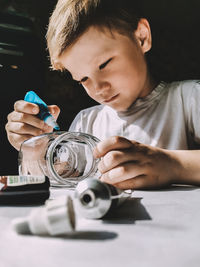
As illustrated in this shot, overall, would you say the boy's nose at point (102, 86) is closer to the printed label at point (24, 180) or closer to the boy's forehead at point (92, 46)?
the boy's forehead at point (92, 46)

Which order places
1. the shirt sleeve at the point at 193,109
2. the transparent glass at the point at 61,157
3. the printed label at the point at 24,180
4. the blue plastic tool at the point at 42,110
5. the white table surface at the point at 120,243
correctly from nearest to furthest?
1. the white table surface at the point at 120,243
2. the printed label at the point at 24,180
3. the transparent glass at the point at 61,157
4. the blue plastic tool at the point at 42,110
5. the shirt sleeve at the point at 193,109

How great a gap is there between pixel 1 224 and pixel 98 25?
1.80 feet

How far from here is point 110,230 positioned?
242 millimetres

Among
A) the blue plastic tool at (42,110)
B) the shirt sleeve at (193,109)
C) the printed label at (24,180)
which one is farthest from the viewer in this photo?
the shirt sleeve at (193,109)

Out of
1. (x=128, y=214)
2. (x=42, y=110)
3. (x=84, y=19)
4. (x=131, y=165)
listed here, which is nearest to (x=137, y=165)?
(x=131, y=165)

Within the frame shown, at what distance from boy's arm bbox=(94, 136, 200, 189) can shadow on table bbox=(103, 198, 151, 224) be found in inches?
2.8

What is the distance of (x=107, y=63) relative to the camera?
67 centimetres

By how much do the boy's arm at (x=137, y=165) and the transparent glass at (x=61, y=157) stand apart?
82 mm

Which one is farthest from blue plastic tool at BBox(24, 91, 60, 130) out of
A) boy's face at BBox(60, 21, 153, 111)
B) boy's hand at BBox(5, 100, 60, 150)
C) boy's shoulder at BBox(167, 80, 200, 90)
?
boy's shoulder at BBox(167, 80, 200, 90)

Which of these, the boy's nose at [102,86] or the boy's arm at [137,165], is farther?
the boy's nose at [102,86]

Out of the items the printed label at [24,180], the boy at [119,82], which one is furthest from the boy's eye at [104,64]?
the printed label at [24,180]

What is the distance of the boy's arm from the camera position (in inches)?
16.1

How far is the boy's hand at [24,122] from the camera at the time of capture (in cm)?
61

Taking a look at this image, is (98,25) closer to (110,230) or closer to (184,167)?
(184,167)
